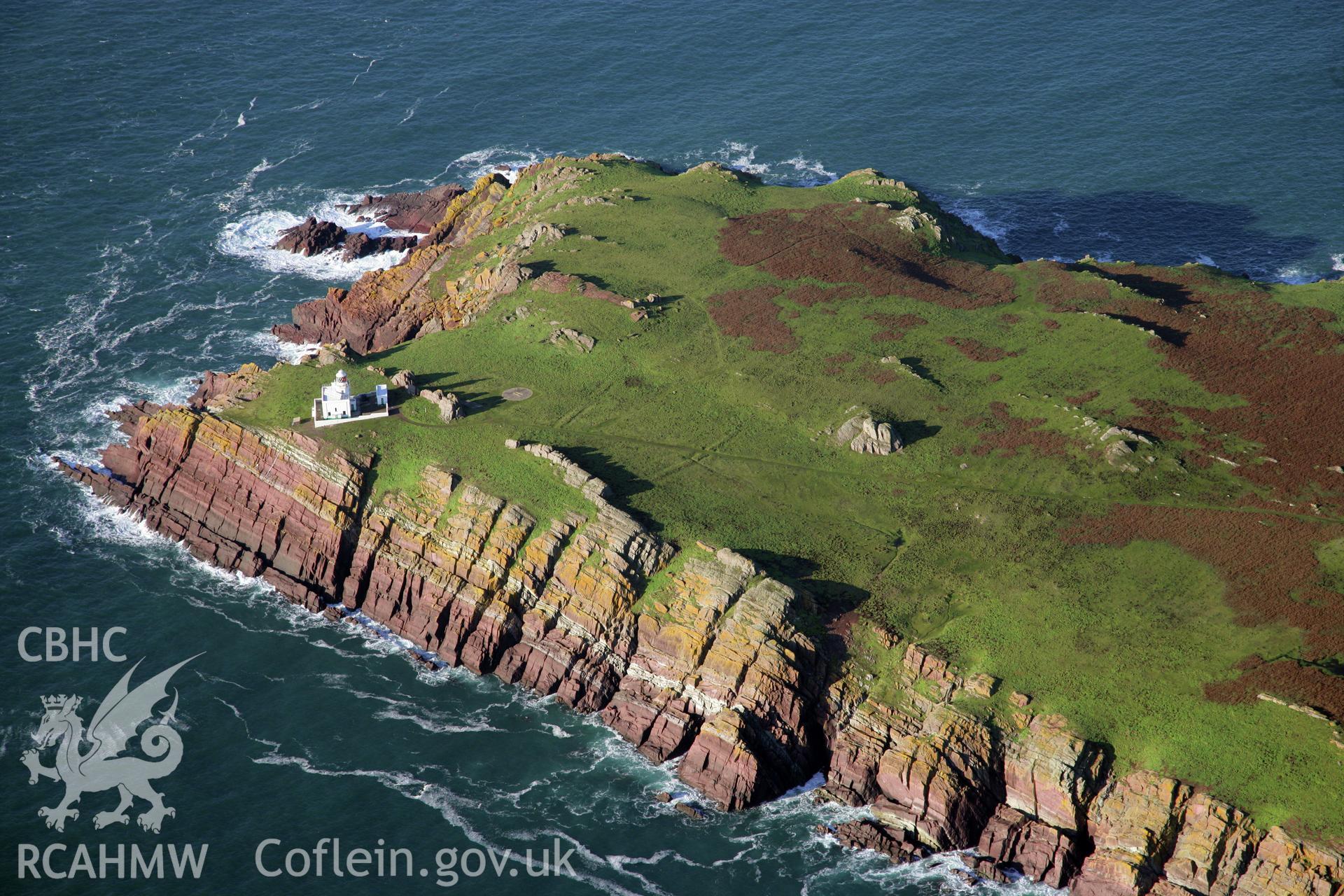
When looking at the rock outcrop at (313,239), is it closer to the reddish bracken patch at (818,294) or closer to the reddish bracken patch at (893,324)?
the reddish bracken patch at (818,294)

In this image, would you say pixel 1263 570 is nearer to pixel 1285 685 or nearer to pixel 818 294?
pixel 1285 685

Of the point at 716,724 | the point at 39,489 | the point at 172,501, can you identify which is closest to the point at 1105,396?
the point at 716,724

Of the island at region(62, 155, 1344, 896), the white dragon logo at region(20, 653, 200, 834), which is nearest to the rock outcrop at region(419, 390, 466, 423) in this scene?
the island at region(62, 155, 1344, 896)

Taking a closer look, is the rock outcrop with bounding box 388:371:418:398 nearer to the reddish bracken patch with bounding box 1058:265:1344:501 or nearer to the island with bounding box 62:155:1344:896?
the island with bounding box 62:155:1344:896

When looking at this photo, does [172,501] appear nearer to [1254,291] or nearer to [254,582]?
[254,582]

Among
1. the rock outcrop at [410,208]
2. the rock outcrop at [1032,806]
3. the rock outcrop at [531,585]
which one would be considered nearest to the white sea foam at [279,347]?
the rock outcrop at [531,585]
